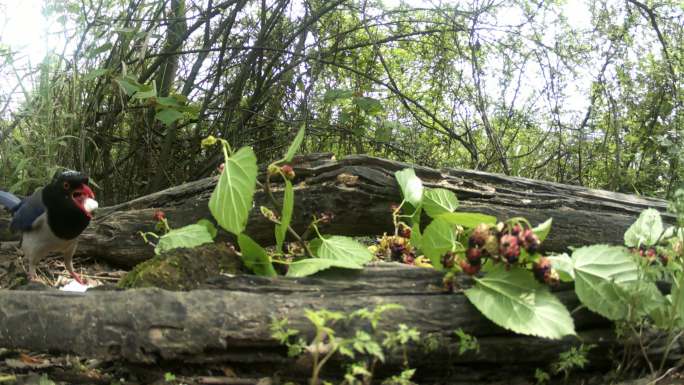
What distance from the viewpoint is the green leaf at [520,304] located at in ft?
5.85

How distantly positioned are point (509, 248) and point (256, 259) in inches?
42.1

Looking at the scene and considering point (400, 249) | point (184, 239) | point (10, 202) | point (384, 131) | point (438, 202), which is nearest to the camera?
point (184, 239)

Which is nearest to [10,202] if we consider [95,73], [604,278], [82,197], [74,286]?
[82,197]

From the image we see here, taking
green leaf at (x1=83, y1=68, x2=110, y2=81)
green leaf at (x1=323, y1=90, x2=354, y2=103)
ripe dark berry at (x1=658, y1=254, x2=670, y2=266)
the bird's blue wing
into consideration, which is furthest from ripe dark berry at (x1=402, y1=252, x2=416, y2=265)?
green leaf at (x1=83, y1=68, x2=110, y2=81)

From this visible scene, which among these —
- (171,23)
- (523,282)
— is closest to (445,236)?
(523,282)

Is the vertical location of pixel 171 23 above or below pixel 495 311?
above

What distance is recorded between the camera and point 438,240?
7.67 feet

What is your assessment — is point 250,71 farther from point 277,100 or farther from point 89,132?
point 89,132

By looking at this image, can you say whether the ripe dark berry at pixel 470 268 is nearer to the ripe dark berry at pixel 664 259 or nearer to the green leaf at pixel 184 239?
the ripe dark berry at pixel 664 259

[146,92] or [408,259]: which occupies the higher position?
[146,92]

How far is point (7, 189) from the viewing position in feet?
14.1

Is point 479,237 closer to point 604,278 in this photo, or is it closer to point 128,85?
point 604,278

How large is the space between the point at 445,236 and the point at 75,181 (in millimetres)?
2160

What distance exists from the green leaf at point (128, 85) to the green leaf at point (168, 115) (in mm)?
243
